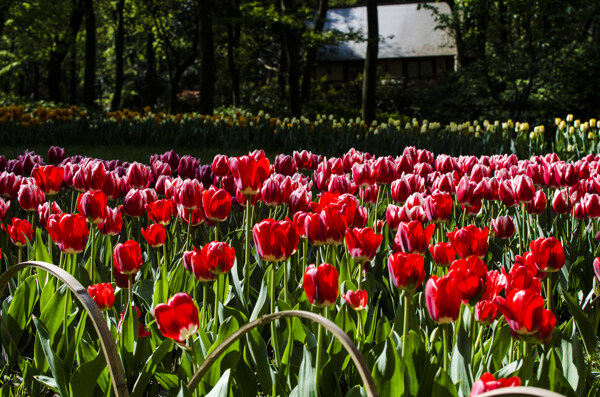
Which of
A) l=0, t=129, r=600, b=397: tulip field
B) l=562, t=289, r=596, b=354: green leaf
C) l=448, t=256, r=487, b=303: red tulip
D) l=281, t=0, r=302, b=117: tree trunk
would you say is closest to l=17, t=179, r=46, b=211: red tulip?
l=0, t=129, r=600, b=397: tulip field

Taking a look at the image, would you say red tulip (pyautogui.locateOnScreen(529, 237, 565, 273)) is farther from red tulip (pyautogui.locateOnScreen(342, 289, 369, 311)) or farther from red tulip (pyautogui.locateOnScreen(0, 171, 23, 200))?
red tulip (pyautogui.locateOnScreen(0, 171, 23, 200))

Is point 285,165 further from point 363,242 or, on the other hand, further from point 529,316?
point 529,316

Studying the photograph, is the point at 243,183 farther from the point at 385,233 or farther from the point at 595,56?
the point at 595,56

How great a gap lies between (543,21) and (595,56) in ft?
13.3

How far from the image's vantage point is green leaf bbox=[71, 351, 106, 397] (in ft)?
5.21

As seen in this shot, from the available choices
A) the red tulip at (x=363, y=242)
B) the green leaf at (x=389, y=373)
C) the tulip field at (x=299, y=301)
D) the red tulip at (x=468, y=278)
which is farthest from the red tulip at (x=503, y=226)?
the green leaf at (x=389, y=373)

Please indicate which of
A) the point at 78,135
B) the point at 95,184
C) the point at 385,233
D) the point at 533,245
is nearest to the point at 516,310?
the point at 533,245

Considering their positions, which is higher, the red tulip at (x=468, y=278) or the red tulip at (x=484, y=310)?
the red tulip at (x=468, y=278)

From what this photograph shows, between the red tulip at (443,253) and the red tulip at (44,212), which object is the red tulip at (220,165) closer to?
the red tulip at (44,212)

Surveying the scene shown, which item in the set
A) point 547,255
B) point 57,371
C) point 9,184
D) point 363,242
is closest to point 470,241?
point 547,255

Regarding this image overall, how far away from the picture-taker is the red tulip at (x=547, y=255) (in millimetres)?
1866

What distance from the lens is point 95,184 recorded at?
280cm

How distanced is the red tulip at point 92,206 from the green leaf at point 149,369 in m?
0.78

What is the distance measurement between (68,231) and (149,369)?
0.62 m
